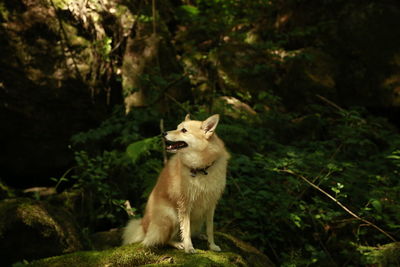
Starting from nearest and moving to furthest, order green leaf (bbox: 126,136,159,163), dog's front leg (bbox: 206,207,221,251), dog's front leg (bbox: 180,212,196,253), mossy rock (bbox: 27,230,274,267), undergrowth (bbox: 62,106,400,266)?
mossy rock (bbox: 27,230,274,267) < dog's front leg (bbox: 180,212,196,253) < dog's front leg (bbox: 206,207,221,251) < green leaf (bbox: 126,136,159,163) < undergrowth (bbox: 62,106,400,266)

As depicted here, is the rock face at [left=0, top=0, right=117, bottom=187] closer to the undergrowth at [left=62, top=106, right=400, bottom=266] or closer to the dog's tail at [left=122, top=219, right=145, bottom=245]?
the undergrowth at [left=62, top=106, right=400, bottom=266]

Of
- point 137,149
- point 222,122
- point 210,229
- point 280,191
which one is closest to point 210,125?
point 210,229

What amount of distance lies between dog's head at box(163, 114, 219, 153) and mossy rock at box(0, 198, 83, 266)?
1981 millimetres

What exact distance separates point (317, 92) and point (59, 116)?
7.03 meters

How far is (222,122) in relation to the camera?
293 inches

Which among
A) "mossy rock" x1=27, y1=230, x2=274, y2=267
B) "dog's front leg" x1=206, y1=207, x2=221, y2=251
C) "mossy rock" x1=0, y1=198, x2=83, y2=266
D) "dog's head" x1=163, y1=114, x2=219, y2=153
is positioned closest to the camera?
"mossy rock" x1=27, y1=230, x2=274, y2=267

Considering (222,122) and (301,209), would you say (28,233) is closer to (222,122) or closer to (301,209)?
(301,209)

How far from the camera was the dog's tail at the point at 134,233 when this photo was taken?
4207mm

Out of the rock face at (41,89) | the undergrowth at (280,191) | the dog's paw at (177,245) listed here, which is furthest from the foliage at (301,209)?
the rock face at (41,89)

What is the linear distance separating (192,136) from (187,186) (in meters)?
0.56

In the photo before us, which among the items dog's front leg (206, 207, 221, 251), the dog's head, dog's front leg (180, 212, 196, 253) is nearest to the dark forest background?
dog's front leg (206, 207, 221, 251)

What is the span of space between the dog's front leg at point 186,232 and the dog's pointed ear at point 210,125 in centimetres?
93

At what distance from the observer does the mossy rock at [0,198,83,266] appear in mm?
4367

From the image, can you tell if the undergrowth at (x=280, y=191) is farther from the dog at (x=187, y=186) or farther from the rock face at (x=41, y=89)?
the dog at (x=187, y=186)
